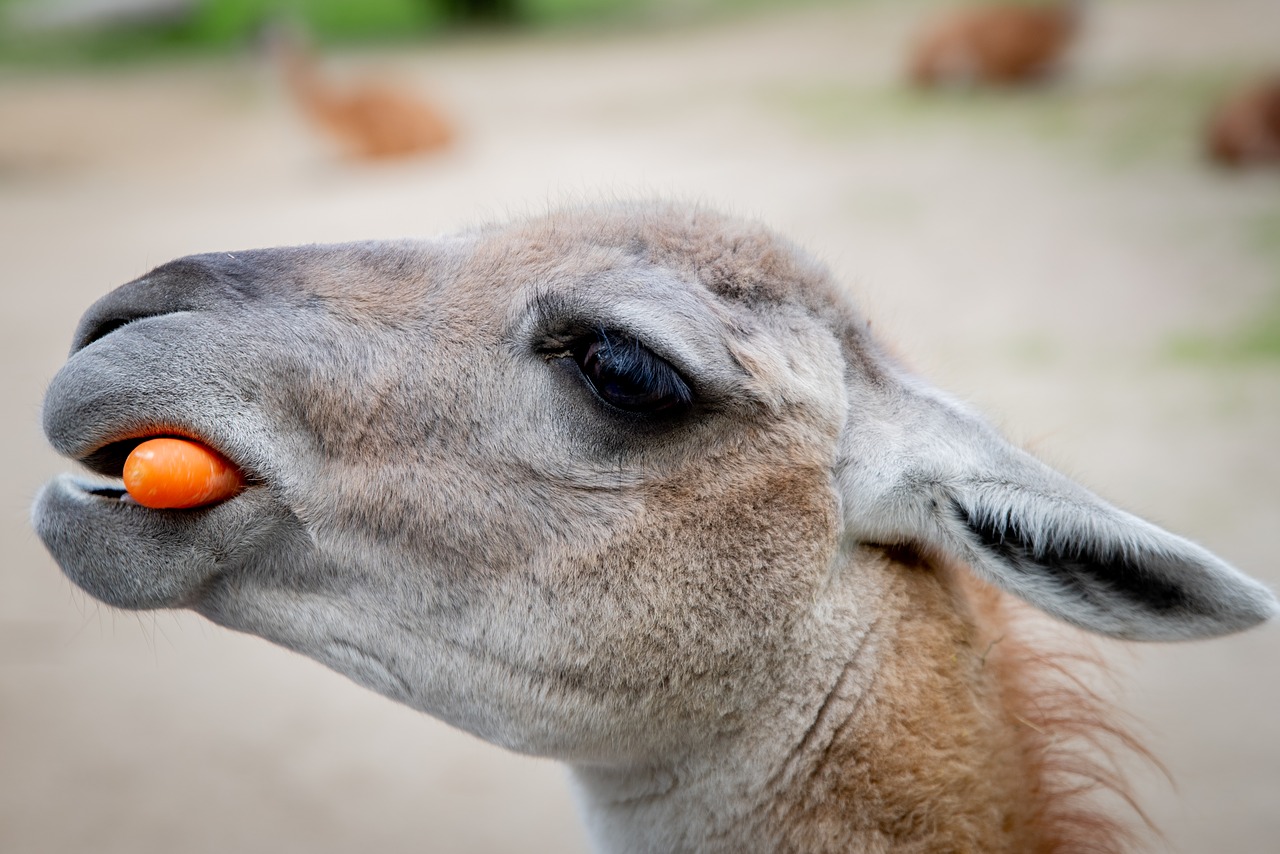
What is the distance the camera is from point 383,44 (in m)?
20.6

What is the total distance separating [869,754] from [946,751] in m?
0.17

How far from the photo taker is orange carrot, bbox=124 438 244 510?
220 cm

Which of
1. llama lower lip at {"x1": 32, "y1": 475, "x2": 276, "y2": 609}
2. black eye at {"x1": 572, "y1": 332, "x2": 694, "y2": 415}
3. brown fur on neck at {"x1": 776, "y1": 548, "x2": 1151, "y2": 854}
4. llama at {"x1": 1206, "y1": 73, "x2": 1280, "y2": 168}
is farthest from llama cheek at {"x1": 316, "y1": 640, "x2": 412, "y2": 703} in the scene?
llama at {"x1": 1206, "y1": 73, "x2": 1280, "y2": 168}

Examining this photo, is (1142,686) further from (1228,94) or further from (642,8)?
(642,8)

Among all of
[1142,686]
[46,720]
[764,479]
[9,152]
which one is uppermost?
[764,479]

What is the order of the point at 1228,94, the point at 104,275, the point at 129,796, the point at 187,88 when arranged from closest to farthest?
the point at 129,796 < the point at 104,275 < the point at 1228,94 < the point at 187,88

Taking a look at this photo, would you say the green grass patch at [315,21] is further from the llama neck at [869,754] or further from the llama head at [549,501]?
the llama neck at [869,754]

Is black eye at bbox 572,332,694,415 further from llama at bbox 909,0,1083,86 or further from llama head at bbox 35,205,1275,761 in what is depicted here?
llama at bbox 909,0,1083,86

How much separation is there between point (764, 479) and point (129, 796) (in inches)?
143

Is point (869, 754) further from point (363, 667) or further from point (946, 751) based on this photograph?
Result: point (363, 667)

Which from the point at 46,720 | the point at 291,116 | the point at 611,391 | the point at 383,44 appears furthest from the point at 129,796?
the point at 383,44

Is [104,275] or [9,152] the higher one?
[104,275]

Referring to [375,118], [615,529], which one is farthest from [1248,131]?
[615,529]

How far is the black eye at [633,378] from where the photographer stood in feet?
7.65
